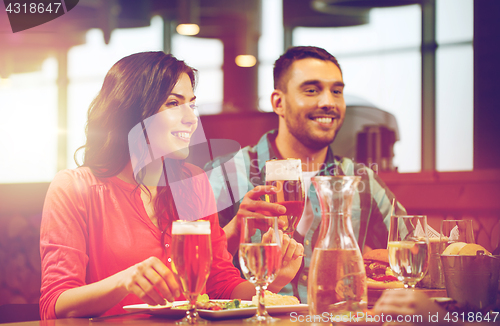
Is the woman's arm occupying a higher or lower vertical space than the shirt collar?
lower

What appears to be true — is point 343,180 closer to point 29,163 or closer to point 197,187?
point 197,187

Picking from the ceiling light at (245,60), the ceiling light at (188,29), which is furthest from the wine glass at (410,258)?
the ceiling light at (188,29)

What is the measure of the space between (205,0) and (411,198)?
300 centimetres

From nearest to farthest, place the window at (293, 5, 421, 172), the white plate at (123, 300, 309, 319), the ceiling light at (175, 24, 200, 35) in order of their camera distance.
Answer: the white plate at (123, 300, 309, 319) → the window at (293, 5, 421, 172) → the ceiling light at (175, 24, 200, 35)

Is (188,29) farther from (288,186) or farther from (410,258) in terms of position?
(410,258)

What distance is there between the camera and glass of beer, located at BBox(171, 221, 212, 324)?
807 millimetres

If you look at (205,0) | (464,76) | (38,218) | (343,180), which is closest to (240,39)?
(205,0)

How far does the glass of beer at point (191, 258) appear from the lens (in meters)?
0.81

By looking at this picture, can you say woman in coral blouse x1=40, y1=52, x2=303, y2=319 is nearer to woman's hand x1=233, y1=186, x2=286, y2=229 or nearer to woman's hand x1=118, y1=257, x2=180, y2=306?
woman's hand x1=233, y1=186, x2=286, y2=229

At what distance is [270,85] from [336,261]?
4101 mm

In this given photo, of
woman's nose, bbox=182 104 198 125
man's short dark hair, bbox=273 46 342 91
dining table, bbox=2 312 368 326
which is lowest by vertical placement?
dining table, bbox=2 312 368 326

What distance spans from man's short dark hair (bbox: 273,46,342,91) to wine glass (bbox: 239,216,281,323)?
1903 mm

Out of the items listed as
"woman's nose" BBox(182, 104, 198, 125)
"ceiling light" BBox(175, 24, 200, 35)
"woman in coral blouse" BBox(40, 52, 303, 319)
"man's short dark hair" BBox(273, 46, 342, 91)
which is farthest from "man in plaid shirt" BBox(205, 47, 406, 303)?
"ceiling light" BBox(175, 24, 200, 35)

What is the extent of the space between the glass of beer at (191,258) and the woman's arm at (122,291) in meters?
0.04
